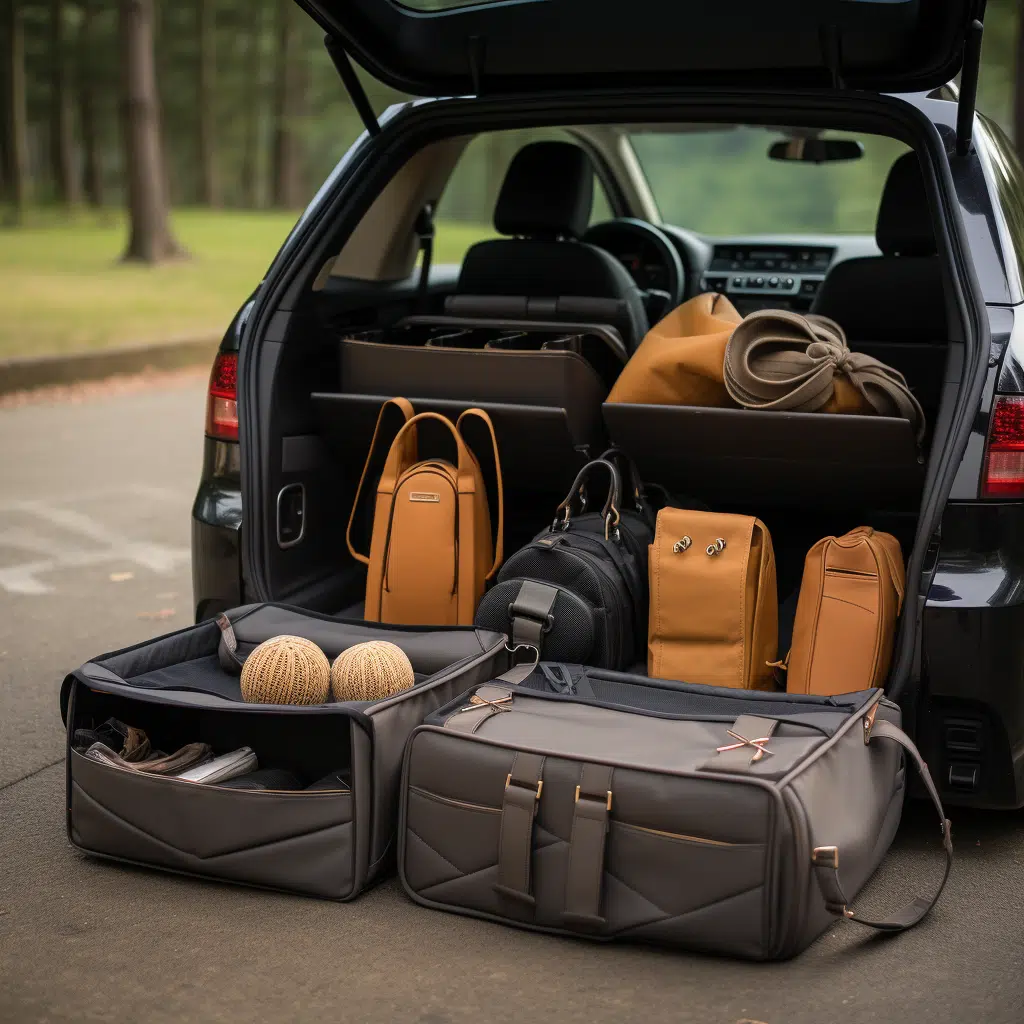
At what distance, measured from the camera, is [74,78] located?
30078 mm

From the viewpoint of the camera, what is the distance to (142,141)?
1609 centimetres

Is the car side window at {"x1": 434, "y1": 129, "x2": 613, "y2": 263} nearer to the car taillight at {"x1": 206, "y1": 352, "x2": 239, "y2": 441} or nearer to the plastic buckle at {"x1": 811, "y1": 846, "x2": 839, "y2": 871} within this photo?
the car taillight at {"x1": 206, "y1": 352, "x2": 239, "y2": 441}

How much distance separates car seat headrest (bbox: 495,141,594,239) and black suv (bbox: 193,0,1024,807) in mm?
208

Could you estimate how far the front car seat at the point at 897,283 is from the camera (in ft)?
12.8

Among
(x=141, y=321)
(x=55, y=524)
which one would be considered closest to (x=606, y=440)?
(x=55, y=524)

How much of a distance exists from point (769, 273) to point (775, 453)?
2.74m

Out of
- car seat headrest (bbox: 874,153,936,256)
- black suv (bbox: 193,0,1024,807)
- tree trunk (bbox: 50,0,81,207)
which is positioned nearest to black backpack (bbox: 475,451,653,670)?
black suv (bbox: 193,0,1024,807)

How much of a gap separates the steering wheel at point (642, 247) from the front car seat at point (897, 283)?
153 centimetres

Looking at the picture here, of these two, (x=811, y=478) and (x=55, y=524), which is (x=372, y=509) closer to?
(x=811, y=478)

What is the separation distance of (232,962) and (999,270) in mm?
2035

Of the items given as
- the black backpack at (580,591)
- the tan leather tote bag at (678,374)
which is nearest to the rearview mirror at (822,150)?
the tan leather tote bag at (678,374)

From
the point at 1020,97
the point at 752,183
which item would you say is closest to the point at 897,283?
the point at 752,183

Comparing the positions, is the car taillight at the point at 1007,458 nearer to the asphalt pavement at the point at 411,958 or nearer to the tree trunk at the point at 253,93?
the asphalt pavement at the point at 411,958

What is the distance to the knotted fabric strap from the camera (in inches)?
123
